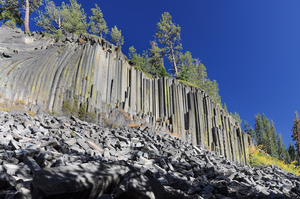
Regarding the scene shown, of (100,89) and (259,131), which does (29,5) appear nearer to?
(100,89)

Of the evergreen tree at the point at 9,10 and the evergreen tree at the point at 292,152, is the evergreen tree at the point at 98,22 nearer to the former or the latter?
the evergreen tree at the point at 9,10

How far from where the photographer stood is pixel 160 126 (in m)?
11.2

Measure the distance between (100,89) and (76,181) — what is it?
905 centimetres

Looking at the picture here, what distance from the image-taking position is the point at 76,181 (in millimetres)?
1937

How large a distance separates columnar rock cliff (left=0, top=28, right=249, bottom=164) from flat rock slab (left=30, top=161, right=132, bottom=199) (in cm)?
655

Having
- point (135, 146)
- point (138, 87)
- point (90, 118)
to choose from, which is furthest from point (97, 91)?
point (135, 146)

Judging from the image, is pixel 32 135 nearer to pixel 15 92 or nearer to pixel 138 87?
pixel 15 92

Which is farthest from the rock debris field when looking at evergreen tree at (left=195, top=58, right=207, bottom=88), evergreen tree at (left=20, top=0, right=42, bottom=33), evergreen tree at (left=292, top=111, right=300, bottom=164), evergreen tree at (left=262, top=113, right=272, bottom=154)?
evergreen tree at (left=262, top=113, right=272, bottom=154)

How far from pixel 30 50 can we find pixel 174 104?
34.4 feet

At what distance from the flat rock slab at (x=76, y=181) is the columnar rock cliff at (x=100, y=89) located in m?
6.55

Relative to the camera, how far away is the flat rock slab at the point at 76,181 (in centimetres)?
178

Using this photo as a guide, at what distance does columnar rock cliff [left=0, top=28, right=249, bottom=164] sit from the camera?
859 cm

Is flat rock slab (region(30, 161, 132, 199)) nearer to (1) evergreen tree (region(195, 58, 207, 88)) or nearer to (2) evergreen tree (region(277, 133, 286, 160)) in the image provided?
(1) evergreen tree (region(195, 58, 207, 88))

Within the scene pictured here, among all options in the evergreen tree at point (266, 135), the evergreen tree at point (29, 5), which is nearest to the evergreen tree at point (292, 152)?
the evergreen tree at point (266, 135)
